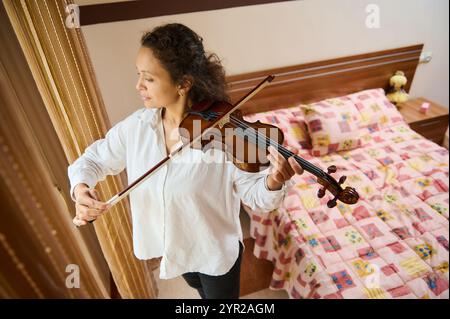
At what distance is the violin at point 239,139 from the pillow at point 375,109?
0.46 m

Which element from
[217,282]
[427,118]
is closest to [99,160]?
[217,282]

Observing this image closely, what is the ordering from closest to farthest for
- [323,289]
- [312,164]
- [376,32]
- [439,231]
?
[312,164]
[376,32]
[323,289]
[439,231]

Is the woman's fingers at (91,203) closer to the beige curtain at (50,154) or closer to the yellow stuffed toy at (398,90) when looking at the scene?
the beige curtain at (50,154)

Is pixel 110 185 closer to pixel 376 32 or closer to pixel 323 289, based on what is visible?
pixel 376 32

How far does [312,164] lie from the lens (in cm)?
60

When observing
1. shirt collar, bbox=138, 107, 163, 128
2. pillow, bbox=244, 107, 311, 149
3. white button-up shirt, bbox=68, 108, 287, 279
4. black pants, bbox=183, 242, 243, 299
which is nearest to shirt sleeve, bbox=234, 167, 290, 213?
white button-up shirt, bbox=68, 108, 287, 279

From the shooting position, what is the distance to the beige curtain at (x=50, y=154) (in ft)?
1.28

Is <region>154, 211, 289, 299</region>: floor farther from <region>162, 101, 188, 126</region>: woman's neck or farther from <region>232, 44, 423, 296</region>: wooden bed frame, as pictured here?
<region>162, 101, 188, 126</region>: woman's neck

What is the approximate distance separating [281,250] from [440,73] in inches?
39.0

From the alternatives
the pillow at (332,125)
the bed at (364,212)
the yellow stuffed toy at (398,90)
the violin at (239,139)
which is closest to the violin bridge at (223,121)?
the violin at (239,139)

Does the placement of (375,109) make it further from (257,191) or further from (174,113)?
(174,113)

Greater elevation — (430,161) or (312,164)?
(312,164)

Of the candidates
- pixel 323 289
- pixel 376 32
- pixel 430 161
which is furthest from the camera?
pixel 430 161

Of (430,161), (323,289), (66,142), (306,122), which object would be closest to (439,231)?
(430,161)
